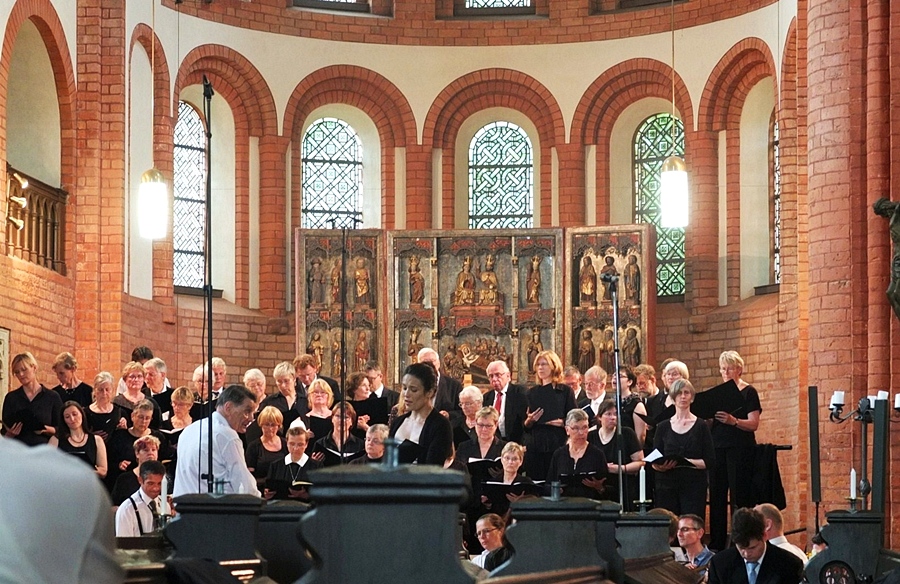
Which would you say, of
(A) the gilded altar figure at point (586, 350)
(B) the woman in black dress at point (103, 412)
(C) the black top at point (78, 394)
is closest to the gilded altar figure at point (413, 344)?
(A) the gilded altar figure at point (586, 350)

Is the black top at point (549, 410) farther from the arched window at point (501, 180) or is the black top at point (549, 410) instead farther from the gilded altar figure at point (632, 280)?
the arched window at point (501, 180)

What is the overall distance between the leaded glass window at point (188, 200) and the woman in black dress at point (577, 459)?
30.4 ft

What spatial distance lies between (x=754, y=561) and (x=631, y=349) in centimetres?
990

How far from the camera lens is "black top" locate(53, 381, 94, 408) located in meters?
11.9

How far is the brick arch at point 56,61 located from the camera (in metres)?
14.3

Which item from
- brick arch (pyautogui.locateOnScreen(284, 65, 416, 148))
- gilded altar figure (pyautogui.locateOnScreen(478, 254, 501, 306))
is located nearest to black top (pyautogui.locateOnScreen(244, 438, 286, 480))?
gilded altar figure (pyautogui.locateOnScreen(478, 254, 501, 306))

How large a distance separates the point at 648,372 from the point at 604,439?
2394mm

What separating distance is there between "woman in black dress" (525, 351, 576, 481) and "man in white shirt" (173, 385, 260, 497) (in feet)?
15.0

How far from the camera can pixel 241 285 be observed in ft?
63.4

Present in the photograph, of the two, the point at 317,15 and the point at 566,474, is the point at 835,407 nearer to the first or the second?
the point at 566,474

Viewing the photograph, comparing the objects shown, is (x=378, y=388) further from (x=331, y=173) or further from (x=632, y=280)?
(x=331, y=173)

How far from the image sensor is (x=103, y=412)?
1144 centimetres

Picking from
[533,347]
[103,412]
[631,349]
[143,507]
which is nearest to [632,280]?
[631,349]

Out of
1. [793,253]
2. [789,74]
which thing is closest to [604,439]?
[793,253]
